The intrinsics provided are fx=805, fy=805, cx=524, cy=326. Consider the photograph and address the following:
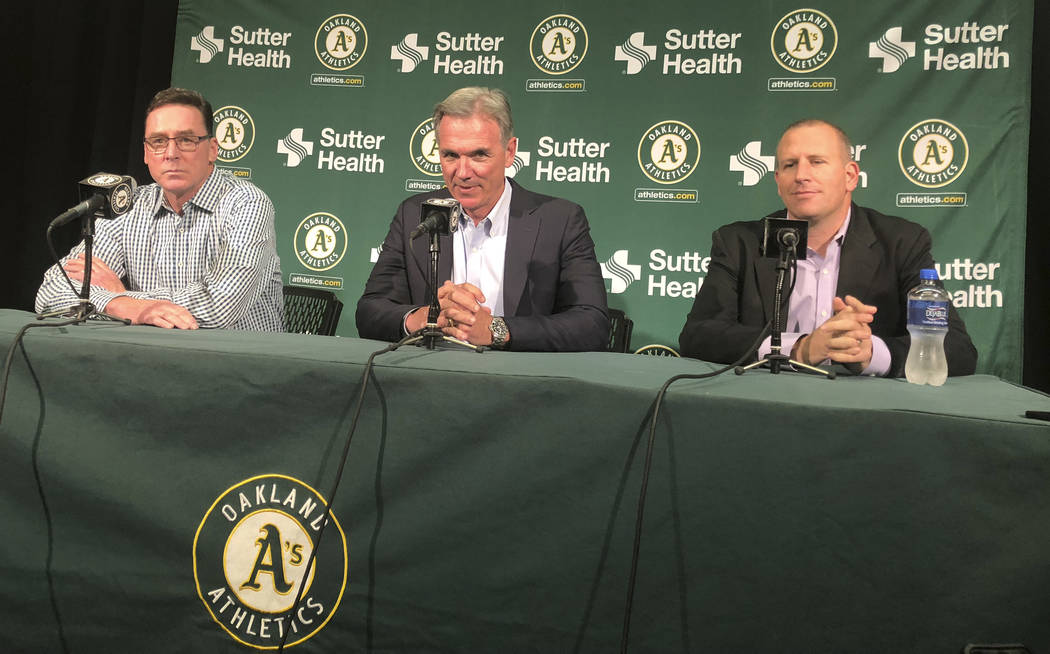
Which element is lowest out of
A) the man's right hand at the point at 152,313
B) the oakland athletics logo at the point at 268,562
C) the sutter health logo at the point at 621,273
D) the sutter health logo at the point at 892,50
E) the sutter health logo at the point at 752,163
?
the oakland athletics logo at the point at 268,562

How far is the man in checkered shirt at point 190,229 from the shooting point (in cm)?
254

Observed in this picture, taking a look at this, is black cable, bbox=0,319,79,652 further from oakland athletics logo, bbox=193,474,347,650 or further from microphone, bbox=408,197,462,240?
microphone, bbox=408,197,462,240

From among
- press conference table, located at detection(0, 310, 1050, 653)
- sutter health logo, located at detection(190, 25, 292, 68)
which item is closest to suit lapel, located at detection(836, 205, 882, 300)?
press conference table, located at detection(0, 310, 1050, 653)

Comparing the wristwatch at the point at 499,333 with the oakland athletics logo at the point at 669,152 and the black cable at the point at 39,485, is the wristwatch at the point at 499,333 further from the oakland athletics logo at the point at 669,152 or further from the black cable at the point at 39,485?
the oakland athletics logo at the point at 669,152

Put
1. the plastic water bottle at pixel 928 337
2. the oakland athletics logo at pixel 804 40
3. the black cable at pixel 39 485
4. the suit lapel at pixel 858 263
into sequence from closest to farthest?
the black cable at pixel 39 485, the plastic water bottle at pixel 928 337, the suit lapel at pixel 858 263, the oakland athletics logo at pixel 804 40

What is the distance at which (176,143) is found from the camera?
2625mm

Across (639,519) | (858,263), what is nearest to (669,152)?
(858,263)

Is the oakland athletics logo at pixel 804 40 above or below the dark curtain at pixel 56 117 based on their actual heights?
above

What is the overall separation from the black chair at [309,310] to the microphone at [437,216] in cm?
146

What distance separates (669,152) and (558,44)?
0.74m

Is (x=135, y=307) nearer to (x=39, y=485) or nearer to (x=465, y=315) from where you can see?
(x=39, y=485)

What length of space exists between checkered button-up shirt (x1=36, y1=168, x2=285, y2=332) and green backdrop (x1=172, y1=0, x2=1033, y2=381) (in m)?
1.23

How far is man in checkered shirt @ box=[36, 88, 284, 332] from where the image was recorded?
2.54 m

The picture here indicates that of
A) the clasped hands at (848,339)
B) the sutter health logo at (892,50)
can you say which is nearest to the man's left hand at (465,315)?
the clasped hands at (848,339)
